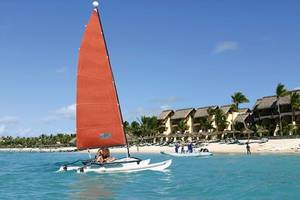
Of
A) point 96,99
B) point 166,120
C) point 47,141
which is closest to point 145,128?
point 166,120

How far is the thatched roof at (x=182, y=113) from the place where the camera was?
113m

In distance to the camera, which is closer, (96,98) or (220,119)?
(96,98)

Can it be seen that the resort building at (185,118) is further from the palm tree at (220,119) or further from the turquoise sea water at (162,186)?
the turquoise sea water at (162,186)

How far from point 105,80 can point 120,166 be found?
22.7 feet

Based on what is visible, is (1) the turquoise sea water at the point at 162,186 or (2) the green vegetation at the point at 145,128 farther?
(2) the green vegetation at the point at 145,128

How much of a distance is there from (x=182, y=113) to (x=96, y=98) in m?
79.8

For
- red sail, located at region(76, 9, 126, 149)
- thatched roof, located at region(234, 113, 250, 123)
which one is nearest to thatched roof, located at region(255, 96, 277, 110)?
thatched roof, located at region(234, 113, 250, 123)

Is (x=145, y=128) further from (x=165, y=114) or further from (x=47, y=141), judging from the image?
(x=47, y=141)

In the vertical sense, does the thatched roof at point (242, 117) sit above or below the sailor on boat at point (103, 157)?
above

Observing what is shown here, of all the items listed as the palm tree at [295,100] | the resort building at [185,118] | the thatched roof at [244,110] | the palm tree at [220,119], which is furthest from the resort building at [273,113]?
the resort building at [185,118]

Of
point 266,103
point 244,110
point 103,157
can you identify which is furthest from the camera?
point 244,110

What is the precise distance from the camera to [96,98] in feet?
119

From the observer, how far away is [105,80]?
3644 centimetres

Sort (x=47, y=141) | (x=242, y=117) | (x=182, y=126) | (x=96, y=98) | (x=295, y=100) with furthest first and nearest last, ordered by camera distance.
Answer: (x=47, y=141) < (x=182, y=126) < (x=242, y=117) < (x=295, y=100) < (x=96, y=98)
